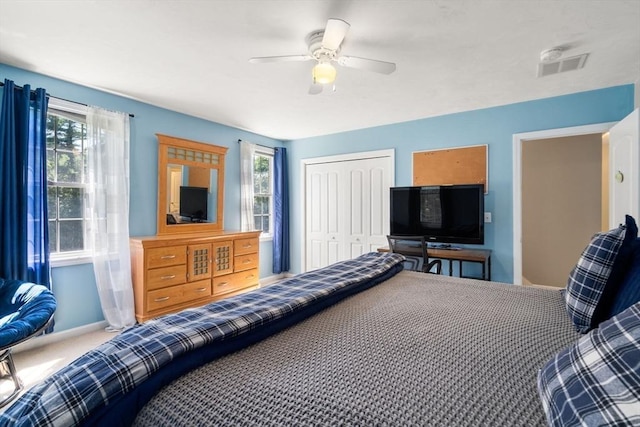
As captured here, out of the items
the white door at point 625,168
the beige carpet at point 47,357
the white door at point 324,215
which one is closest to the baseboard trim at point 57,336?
the beige carpet at point 47,357

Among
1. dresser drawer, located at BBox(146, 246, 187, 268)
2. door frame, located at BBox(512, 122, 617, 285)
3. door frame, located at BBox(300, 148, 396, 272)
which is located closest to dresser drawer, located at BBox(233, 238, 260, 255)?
dresser drawer, located at BBox(146, 246, 187, 268)

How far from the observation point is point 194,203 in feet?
12.7

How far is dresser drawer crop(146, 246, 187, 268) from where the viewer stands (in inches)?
121

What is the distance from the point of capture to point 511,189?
11.4 feet

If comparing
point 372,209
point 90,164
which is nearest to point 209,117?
point 90,164

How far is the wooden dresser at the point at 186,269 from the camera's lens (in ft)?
10.1

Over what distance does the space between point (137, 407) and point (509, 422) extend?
86 cm

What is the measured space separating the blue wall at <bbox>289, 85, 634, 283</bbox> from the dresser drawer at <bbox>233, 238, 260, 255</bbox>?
2009 mm

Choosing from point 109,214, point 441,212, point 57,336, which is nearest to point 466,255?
point 441,212

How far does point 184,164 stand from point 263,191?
1502 mm

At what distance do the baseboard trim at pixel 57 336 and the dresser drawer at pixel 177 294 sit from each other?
1.77 ft

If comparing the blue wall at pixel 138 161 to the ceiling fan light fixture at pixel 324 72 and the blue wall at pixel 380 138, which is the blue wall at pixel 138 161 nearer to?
the blue wall at pixel 380 138

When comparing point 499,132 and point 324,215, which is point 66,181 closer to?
point 324,215

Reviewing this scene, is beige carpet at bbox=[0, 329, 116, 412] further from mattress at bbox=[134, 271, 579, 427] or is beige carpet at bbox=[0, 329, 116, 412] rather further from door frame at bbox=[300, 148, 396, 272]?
door frame at bbox=[300, 148, 396, 272]
